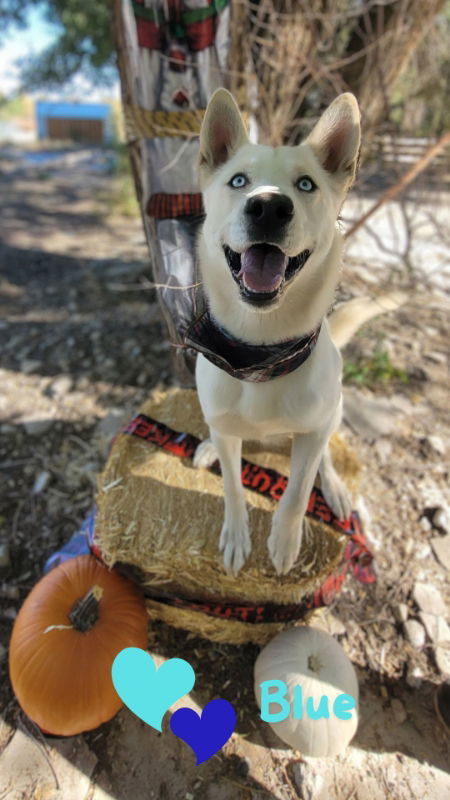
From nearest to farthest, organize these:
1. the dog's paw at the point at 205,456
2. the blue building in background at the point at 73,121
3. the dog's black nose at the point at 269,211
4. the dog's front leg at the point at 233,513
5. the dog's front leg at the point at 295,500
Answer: the dog's black nose at the point at 269,211 → the dog's front leg at the point at 295,500 → the dog's front leg at the point at 233,513 → the dog's paw at the point at 205,456 → the blue building in background at the point at 73,121

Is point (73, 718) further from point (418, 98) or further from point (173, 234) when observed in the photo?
point (418, 98)

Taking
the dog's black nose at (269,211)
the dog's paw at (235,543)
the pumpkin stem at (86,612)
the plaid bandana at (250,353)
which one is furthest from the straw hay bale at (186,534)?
the dog's black nose at (269,211)

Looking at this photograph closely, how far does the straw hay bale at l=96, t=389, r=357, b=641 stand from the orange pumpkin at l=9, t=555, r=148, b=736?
16 cm

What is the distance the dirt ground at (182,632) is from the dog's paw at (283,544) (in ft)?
1.81

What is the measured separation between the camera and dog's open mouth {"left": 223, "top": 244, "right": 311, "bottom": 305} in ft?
3.93

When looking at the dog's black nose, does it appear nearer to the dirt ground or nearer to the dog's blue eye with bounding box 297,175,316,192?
the dog's blue eye with bounding box 297,175,316,192

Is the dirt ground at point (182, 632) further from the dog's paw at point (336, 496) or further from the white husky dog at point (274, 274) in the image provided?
the white husky dog at point (274, 274)

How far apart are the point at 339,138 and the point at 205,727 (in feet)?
5.82

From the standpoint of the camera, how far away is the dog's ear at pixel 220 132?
1.35m

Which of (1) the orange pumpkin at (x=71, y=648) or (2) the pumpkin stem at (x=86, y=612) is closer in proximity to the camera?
(1) the orange pumpkin at (x=71, y=648)

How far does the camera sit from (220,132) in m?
1.44

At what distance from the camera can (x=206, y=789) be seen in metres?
1.62

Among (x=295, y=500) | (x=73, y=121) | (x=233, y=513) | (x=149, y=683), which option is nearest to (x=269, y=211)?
(x=295, y=500)

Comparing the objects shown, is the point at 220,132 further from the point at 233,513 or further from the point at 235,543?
the point at 235,543
